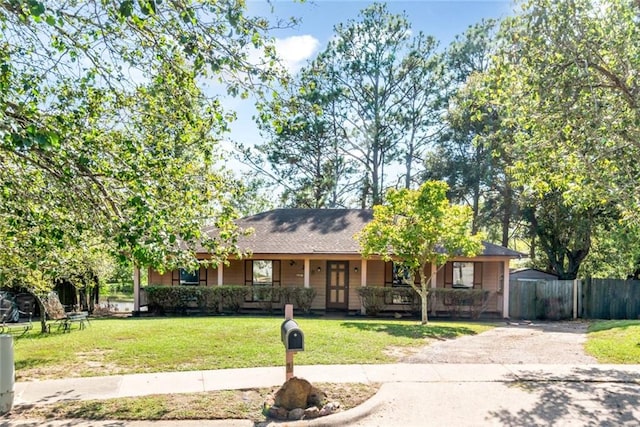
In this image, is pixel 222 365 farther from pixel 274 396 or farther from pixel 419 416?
pixel 419 416

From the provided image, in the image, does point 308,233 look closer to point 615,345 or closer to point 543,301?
point 543,301

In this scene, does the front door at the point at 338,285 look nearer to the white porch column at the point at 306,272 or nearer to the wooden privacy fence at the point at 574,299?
the white porch column at the point at 306,272

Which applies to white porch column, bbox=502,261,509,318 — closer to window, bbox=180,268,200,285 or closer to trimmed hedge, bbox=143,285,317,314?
trimmed hedge, bbox=143,285,317,314

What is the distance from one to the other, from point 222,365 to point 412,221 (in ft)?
27.9

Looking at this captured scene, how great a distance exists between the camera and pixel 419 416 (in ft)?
19.9

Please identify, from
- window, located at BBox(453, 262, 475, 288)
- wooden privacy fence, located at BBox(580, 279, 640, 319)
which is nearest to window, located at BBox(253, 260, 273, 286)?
window, located at BBox(453, 262, 475, 288)

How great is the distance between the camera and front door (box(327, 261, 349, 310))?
1995 cm

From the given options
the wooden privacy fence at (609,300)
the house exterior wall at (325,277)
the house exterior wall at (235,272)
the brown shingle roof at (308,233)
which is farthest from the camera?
the house exterior wall at (235,272)

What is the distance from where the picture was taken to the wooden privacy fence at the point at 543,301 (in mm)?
19312

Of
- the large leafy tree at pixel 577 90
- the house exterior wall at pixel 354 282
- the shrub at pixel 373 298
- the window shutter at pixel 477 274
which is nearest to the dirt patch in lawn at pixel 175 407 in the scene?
the large leafy tree at pixel 577 90

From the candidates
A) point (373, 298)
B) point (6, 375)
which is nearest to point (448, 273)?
Result: point (373, 298)

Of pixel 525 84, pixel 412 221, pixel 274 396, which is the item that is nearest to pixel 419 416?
pixel 274 396

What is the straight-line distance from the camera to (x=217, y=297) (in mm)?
18578

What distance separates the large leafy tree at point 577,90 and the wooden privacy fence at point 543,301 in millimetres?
9356
